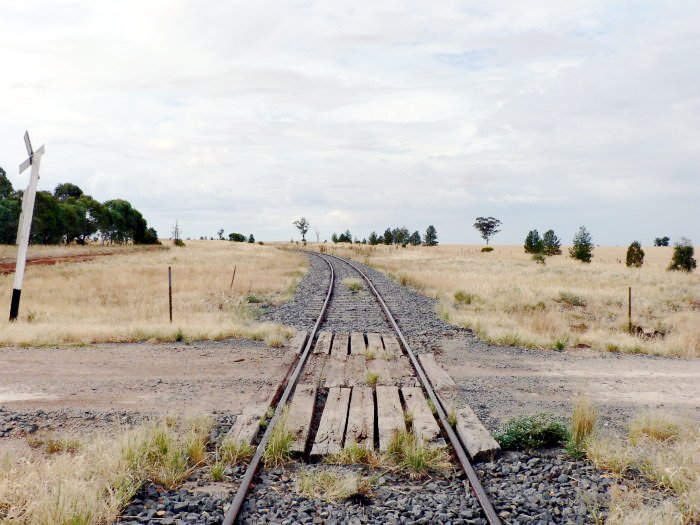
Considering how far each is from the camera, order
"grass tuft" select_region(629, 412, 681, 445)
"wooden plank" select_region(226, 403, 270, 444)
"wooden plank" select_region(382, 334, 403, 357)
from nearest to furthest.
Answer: "wooden plank" select_region(226, 403, 270, 444)
"grass tuft" select_region(629, 412, 681, 445)
"wooden plank" select_region(382, 334, 403, 357)

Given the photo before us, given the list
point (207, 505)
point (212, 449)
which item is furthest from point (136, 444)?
point (207, 505)

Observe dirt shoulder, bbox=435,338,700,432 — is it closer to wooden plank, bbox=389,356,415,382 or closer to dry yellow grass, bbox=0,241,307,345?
wooden plank, bbox=389,356,415,382

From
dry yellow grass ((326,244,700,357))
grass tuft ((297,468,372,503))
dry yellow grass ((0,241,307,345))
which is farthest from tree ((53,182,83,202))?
grass tuft ((297,468,372,503))

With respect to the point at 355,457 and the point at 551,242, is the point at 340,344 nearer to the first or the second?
the point at 355,457

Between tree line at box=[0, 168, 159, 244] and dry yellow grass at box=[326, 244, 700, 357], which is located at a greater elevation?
tree line at box=[0, 168, 159, 244]

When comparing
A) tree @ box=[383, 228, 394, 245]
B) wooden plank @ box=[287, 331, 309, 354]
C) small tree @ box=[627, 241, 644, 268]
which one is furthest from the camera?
tree @ box=[383, 228, 394, 245]

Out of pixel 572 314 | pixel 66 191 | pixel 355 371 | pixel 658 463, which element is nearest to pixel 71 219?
pixel 66 191

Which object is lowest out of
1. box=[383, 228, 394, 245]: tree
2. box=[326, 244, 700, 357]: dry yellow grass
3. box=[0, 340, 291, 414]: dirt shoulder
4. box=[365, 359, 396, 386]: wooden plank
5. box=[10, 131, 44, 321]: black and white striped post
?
box=[0, 340, 291, 414]: dirt shoulder

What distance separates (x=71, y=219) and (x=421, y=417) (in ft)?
250

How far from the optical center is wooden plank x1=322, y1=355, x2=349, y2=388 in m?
7.89

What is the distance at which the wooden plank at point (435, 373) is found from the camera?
25.8 feet

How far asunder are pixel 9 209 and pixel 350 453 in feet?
216

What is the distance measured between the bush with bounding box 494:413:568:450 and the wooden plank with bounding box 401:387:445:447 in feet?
2.09

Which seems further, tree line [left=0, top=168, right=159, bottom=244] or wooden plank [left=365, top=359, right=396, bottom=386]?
tree line [left=0, top=168, right=159, bottom=244]
